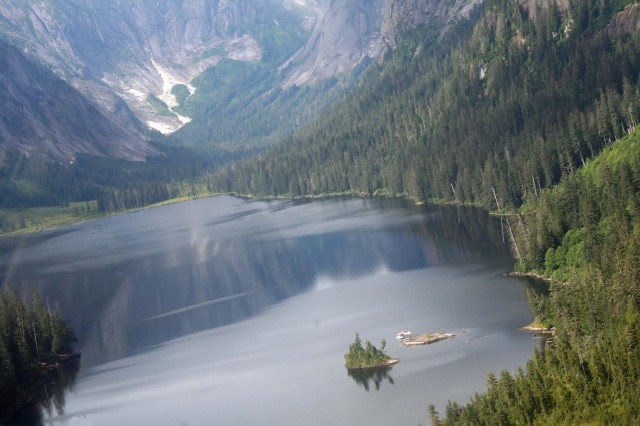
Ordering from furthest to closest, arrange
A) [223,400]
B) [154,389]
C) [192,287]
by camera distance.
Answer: [192,287], [154,389], [223,400]

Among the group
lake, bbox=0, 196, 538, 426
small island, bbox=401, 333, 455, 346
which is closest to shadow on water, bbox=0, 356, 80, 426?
lake, bbox=0, 196, 538, 426

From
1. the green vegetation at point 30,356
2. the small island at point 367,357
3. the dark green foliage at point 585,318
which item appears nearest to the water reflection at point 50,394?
the green vegetation at point 30,356

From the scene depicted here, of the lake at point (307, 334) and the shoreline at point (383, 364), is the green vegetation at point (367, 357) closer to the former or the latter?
the shoreline at point (383, 364)

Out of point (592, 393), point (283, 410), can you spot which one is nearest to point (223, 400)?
point (283, 410)

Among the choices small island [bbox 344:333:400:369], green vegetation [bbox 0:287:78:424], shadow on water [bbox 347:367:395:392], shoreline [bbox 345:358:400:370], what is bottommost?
shadow on water [bbox 347:367:395:392]

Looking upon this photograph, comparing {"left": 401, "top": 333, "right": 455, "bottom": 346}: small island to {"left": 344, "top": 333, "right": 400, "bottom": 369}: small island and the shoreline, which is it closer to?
{"left": 344, "top": 333, "right": 400, "bottom": 369}: small island

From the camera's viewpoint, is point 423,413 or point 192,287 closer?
point 423,413

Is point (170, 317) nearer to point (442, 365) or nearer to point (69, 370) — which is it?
point (69, 370)
